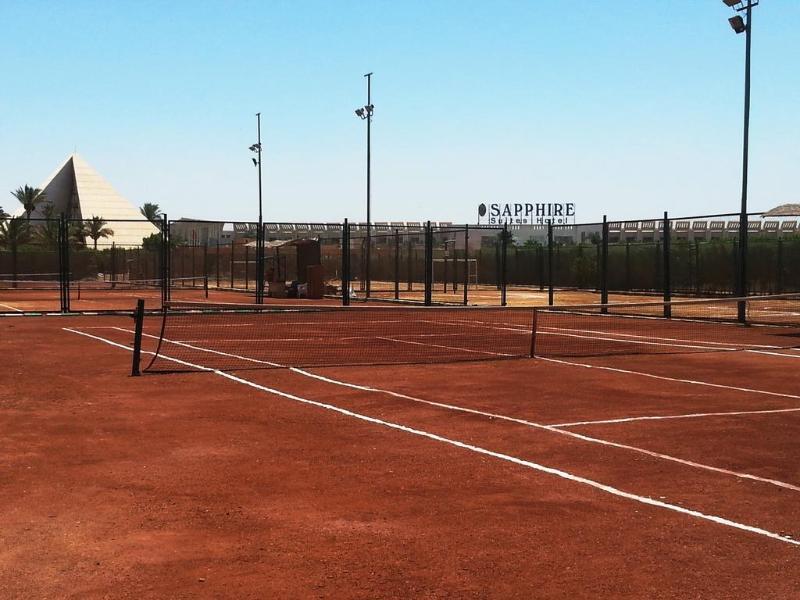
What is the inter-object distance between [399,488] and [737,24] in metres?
19.3

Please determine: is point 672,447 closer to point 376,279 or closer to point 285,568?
point 285,568

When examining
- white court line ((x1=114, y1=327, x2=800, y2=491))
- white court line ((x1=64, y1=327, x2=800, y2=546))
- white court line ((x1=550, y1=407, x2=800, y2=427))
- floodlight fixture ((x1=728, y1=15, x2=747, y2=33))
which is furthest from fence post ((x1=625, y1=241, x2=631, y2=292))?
white court line ((x1=64, y1=327, x2=800, y2=546))

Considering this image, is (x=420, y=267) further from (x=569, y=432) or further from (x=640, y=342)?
(x=569, y=432)

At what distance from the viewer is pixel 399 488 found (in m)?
6.34

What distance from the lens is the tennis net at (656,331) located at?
15641mm

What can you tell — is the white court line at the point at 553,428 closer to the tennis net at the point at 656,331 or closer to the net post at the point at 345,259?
the tennis net at the point at 656,331

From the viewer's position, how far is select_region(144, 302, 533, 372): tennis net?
45.9ft

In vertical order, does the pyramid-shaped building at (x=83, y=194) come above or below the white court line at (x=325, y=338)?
above

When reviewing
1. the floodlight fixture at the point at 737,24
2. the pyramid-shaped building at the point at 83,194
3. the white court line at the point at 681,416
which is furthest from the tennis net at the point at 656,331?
the pyramid-shaped building at the point at 83,194

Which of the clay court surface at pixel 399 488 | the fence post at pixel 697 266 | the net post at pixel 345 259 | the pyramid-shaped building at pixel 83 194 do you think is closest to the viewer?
the clay court surface at pixel 399 488

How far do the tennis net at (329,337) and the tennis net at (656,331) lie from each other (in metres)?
0.73

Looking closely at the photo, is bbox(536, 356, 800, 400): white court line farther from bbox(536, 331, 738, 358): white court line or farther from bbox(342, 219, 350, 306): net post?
bbox(342, 219, 350, 306): net post

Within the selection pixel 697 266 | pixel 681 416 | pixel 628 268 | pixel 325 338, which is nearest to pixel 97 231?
pixel 628 268

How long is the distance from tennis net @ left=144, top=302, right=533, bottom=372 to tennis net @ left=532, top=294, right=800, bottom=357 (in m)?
0.73
